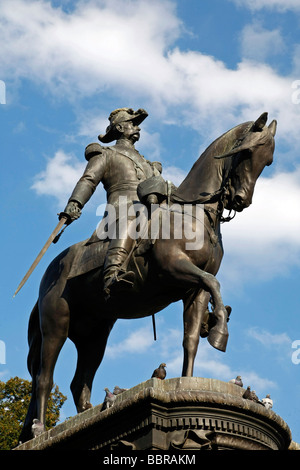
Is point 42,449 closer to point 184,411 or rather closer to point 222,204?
point 184,411

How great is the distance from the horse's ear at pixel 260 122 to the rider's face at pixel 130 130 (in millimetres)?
→ 3345

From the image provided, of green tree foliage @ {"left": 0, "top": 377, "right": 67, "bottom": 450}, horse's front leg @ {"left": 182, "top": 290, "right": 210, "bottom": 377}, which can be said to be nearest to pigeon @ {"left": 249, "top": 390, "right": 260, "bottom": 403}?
horse's front leg @ {"left": 182, "top": 290, "right": 210, "bottom": 377}

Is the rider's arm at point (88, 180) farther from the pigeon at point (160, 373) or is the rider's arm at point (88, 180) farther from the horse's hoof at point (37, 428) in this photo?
the pigeon at point (160, 373)

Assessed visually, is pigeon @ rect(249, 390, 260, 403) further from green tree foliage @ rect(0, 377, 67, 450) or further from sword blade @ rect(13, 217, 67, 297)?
green tree foliage @ rect(0, 377, 67, 450)

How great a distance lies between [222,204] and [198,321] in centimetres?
180

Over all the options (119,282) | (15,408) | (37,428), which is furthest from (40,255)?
(15,408)

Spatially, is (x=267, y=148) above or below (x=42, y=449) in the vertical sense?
above

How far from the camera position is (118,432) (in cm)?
1323

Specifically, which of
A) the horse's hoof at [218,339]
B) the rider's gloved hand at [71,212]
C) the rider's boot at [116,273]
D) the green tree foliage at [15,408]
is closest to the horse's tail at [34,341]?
the rider's gloved hand at [71,212]

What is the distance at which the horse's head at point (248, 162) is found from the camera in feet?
49.2

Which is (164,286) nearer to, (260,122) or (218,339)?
(218,339)

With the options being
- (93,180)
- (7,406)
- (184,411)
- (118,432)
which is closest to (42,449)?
(118,432)

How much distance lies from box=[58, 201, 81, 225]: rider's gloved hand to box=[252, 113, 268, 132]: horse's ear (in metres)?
3.32

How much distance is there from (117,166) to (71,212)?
1297 millimetres
